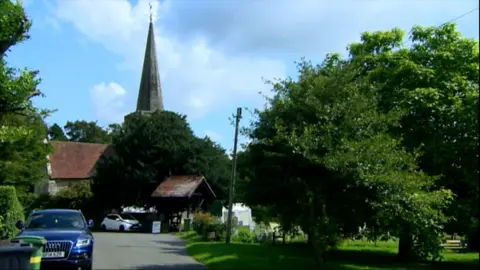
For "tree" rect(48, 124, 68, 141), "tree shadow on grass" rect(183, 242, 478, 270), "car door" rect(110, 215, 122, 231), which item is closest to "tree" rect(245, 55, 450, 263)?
"tree shadow on grass" rect(183, 242, 478, 270)

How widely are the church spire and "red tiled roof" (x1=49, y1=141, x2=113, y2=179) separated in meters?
11.5

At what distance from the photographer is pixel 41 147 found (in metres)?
41.9

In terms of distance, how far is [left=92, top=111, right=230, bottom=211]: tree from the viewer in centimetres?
5078

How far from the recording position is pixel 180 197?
46531 mm

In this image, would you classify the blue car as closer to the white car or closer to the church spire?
the white car

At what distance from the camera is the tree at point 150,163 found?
50781mm

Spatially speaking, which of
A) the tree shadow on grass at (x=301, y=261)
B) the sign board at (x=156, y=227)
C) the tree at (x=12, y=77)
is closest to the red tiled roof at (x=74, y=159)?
the sign board at (x=156, y=227)

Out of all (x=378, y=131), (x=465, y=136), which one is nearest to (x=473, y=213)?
(x=465, y=136)

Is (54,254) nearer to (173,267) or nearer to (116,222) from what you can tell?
(173,267)

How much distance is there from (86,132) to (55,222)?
97.3 metres

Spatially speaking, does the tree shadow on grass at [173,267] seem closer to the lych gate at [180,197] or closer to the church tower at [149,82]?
the lych gate at [180,197]

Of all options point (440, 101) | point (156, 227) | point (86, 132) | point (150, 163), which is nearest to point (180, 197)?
point (156, 227)

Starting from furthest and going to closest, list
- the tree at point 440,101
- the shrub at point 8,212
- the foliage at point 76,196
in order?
the foliage at point 76,196 → the shrub at point 8,212 → the tree at point 440,101

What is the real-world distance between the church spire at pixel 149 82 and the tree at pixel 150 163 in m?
27.5
